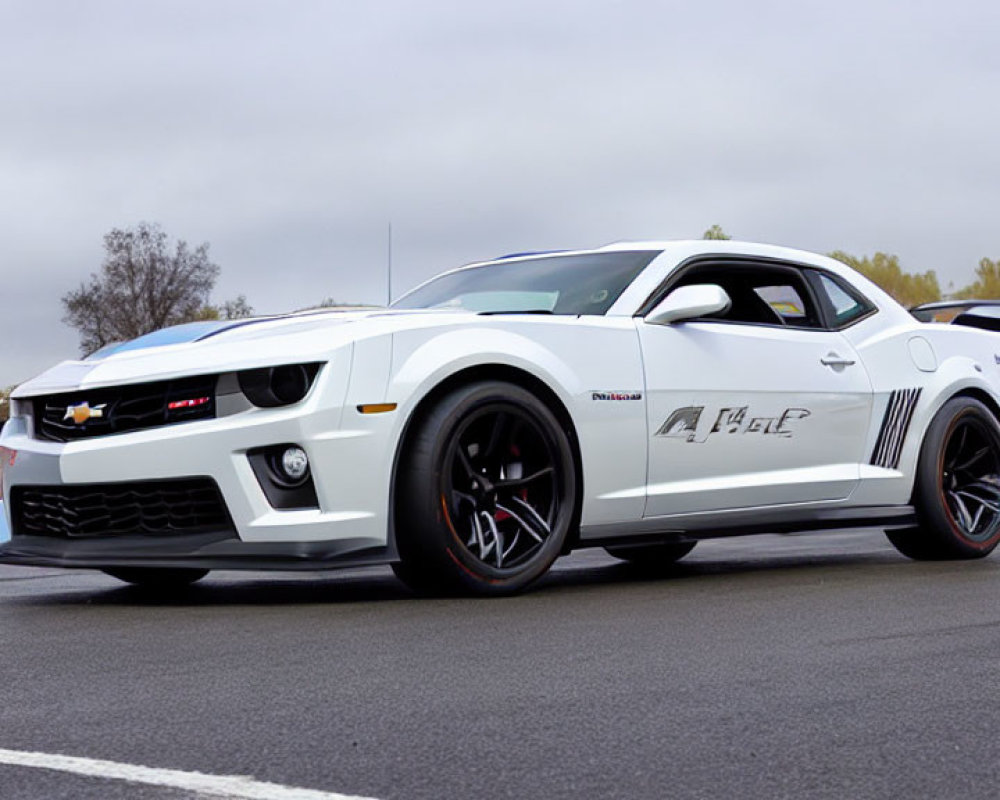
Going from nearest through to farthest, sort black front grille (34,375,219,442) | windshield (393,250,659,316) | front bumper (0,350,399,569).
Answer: front bumper (0,350,399,569) < black front grille (34,375,219,442) < windshield (393,250,659,316)

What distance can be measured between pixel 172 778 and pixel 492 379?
10.3 feet

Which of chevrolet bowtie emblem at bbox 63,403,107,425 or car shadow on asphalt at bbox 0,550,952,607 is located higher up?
chevrolet bowtie emblem at bbox 63,403,107,425

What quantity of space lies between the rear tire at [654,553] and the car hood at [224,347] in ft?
8.07

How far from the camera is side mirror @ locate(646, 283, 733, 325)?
20.9ft

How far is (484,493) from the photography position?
5770 mm

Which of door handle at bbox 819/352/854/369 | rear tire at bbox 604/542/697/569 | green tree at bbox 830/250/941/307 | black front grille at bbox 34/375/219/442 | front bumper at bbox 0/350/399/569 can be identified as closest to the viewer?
front bumper at bbox 0/350/399/569

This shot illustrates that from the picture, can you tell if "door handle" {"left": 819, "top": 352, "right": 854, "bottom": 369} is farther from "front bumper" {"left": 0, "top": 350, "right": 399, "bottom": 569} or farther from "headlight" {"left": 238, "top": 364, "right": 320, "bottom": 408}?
"headlight" {"left": 238, "top": 364, "right": 320, "bottom": 408}

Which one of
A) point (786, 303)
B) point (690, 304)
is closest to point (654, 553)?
point (786, 303)

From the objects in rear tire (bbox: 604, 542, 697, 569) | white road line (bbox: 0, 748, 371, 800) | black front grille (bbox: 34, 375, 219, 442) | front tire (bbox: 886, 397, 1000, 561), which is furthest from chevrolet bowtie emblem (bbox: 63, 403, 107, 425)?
front tire (bbox: 886, 397, 1000, 561)

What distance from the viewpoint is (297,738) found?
10.6 feet

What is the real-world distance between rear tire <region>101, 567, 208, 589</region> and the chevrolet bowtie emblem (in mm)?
1053

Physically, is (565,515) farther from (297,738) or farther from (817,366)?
(297,738)

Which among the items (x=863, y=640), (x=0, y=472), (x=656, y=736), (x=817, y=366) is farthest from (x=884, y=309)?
(x=656, y=736)

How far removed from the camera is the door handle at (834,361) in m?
7.11
